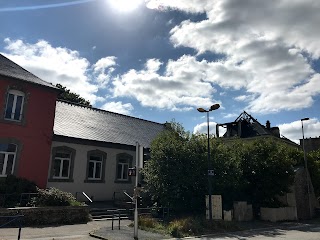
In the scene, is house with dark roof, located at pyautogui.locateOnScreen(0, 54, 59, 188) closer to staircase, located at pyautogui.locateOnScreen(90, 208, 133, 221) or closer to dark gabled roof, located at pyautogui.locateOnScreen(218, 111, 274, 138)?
staircase, located at pyautogui.locateOnScreen(90, 208, 133, 221)

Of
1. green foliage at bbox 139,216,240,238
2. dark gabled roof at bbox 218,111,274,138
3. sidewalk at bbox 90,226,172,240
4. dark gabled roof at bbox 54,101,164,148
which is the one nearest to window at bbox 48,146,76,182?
dark gabled roof at bbox 54,101,164,148

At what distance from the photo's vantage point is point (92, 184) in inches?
904

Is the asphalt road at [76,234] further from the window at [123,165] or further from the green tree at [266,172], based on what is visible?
the window at [123,165]

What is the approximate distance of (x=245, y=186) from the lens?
21.0 m

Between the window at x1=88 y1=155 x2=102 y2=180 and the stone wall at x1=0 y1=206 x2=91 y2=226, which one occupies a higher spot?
the window at x1=88 y1=155 x2=102 y2=180

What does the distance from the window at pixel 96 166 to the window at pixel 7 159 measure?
225 inches

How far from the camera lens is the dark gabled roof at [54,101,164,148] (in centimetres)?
2312

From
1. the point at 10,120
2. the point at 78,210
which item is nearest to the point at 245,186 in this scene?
the point at 78,210

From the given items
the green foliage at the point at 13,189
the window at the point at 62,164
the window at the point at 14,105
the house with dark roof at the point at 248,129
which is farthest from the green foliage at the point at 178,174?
the house with dark roof at the point at 248,129

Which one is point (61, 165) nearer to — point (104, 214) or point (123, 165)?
point (104, 214)

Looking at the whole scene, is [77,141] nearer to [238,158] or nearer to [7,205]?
[7,205]

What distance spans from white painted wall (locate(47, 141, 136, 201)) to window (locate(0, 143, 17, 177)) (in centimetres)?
283

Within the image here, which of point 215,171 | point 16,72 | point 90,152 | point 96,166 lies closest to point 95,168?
point 96,166

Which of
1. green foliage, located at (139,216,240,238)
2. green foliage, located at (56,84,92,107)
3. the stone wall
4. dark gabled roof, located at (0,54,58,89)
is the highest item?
green foliage, located at (56,84,92,107)
